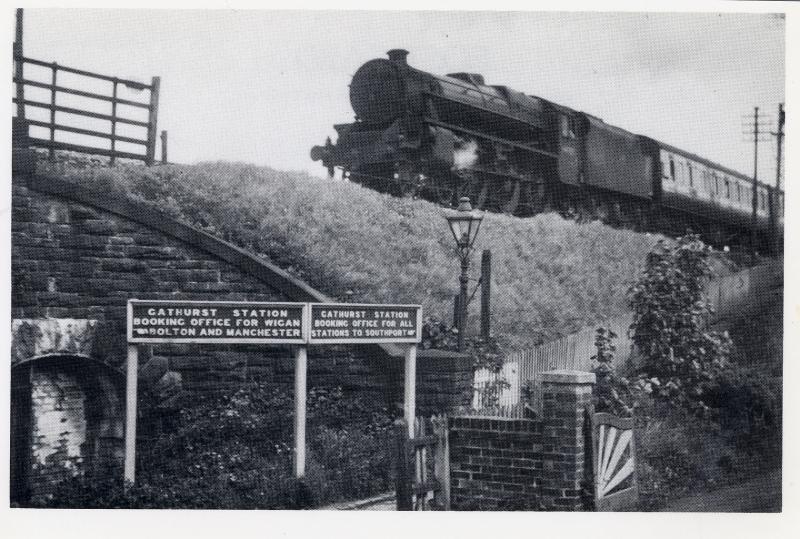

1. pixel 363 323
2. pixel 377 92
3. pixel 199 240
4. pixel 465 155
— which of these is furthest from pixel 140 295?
pixel 465 155

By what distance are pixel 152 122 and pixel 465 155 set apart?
5.64 meters

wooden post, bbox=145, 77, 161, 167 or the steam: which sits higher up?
the steam

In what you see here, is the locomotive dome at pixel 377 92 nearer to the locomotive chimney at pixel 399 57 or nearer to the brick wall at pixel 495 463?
the locomotive chimney at pixel 399 57

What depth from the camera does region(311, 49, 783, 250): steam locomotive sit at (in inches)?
531

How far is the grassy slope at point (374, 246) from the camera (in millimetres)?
9906

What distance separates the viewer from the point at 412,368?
8125 millimetres

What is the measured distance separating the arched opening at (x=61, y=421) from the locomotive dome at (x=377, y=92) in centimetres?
691

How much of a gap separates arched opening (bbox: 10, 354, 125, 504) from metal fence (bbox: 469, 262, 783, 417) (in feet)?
10.9

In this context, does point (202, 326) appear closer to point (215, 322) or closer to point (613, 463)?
point (215, 322)

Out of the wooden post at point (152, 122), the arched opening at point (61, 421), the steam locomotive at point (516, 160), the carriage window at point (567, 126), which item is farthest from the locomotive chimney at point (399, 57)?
the arched opening at point (61, 421)

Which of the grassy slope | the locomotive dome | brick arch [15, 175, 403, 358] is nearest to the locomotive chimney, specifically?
the locomotive dome

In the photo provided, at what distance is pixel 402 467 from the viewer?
6.96 meters

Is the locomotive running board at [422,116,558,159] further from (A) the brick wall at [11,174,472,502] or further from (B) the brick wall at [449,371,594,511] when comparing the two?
(B) the brick wall at [449,371,594,511]
